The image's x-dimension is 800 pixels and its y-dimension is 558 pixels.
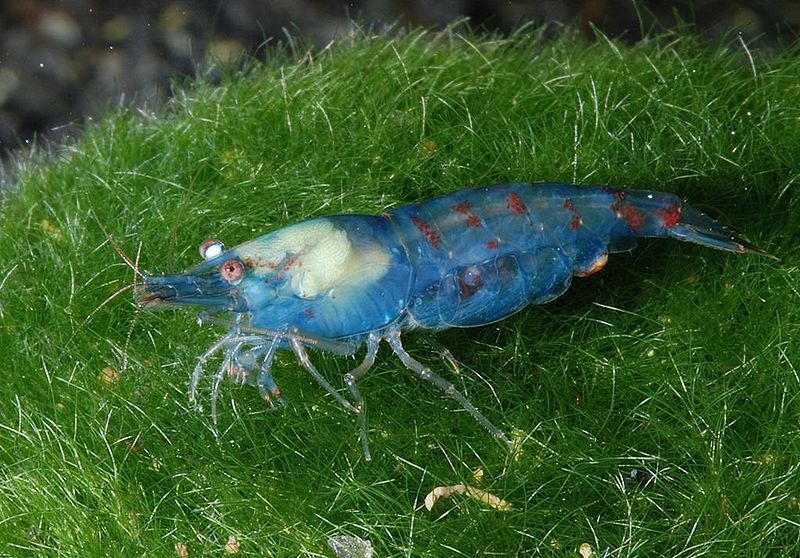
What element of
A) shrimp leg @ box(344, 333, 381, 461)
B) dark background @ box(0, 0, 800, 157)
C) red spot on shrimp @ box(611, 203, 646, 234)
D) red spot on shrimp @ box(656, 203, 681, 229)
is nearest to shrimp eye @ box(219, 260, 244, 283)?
shrimp leg @ box(344, 333, 381, 461)

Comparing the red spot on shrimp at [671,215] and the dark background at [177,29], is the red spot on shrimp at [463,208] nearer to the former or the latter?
the red spot on shrimp at [671,215]

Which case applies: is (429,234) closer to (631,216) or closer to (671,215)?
(631,216)

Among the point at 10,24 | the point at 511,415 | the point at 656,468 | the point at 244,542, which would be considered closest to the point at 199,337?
the point at 244,542

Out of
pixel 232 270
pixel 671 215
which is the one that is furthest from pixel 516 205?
pixel 232 270

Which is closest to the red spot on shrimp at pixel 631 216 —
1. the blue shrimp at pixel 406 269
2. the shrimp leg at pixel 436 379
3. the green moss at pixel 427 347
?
the blue shrimp at pixel 406 269

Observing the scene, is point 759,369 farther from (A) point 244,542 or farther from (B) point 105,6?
(B) point 105,6

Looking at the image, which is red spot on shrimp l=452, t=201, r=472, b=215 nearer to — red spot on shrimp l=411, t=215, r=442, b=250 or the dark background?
red spot on shrimp l=411, t=215, r=442, b=250
